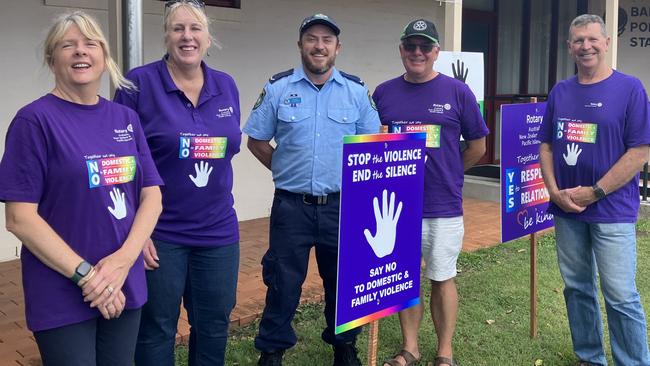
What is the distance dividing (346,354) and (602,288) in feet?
4.82

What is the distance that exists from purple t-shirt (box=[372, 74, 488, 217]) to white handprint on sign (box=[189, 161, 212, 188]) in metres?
1.26

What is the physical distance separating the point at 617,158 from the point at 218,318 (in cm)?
220

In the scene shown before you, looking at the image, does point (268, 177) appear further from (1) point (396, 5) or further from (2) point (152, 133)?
(2) point (152, 133)

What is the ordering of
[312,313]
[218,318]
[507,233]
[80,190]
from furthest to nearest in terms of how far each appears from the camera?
[312,313] < [507,233] < [218,318] < [80,190]

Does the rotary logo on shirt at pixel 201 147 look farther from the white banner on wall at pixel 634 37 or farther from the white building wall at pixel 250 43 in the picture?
the white banner on wall at pixel 634 37

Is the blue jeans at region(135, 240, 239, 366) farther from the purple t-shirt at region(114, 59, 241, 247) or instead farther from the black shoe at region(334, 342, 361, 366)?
the black shoe at region(334, 342, 361, 366)

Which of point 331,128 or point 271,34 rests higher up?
point 271,34

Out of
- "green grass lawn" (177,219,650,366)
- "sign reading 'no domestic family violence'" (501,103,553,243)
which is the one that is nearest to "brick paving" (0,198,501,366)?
"green grass lawn" (177,219,650,366)

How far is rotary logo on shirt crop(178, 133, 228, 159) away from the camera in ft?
8.83

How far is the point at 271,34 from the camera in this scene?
7113mm

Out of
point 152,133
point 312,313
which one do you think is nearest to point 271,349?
point 312,313

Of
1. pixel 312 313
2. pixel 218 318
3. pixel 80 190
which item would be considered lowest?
pixel 312 313

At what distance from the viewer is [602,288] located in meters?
3.54

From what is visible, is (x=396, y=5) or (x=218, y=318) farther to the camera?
(x=396, y=5)
